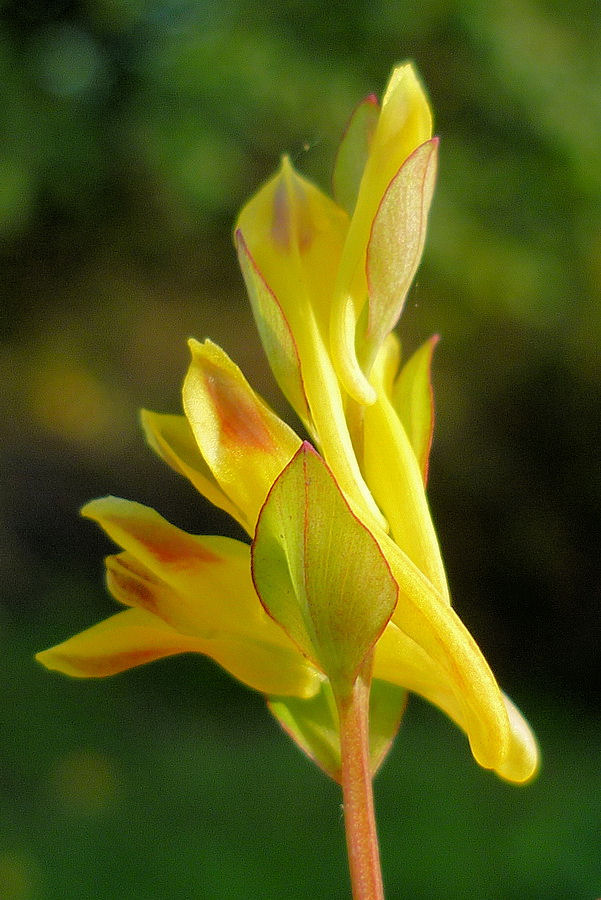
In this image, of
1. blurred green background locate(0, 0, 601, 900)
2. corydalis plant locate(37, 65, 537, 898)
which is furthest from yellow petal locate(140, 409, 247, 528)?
blurred green background locate(0, 0, 601, 900)

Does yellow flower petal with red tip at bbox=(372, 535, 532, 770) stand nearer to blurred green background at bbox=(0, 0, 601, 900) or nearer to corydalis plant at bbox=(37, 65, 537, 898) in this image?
corydalis plant at bbox=(37, 65, 537, 898)

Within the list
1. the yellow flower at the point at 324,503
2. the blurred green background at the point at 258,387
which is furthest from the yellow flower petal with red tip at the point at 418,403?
the blurred green background at the point at 258,387

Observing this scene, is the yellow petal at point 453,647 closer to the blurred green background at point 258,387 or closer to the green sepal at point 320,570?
the green sepal at point 320,570

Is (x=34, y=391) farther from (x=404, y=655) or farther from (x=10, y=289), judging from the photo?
(x=404, y=655)

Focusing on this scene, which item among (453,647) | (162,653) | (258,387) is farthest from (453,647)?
(258,387)

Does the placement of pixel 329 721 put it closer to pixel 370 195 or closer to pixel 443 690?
pixel 443 690

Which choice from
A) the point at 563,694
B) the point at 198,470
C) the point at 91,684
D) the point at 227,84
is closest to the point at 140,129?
the point at 227,84
